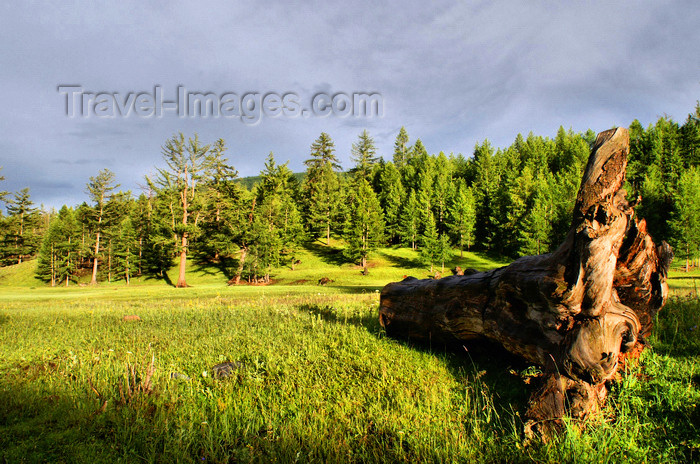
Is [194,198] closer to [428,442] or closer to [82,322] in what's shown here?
[82,322]

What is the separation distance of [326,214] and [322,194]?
13.3 feet

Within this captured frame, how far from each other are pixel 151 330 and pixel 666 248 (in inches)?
370

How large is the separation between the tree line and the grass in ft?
112

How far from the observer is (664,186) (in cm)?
4350

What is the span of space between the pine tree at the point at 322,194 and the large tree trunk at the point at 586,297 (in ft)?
190

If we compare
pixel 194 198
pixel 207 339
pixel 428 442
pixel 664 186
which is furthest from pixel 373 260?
pixel 428 442

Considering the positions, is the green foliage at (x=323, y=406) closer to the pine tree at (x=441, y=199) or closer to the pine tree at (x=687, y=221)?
the pine tree at (x=687, y=221)

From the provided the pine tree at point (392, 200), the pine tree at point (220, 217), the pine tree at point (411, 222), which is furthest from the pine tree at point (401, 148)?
the pine tree at point (220, 217)

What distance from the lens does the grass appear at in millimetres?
2736

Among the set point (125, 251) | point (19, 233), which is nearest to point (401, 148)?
point (125, 251)

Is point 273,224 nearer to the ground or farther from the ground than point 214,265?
farther from the ground

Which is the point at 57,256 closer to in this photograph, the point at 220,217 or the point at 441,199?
the point at 220,217

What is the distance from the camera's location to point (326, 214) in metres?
63.3

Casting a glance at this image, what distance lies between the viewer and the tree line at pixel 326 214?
129ft
